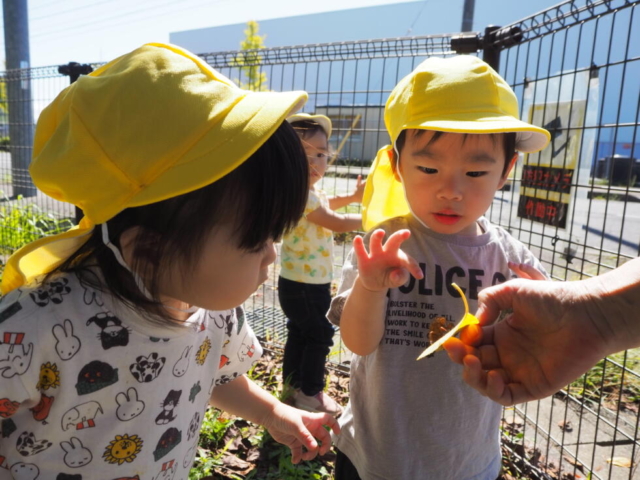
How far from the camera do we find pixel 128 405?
1.13 metres

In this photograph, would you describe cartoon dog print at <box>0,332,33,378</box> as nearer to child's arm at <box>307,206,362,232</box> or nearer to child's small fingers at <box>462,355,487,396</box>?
child's small fingers at <box>462,355,487,396</box>

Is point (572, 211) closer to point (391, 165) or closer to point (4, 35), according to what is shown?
point (391, 165)

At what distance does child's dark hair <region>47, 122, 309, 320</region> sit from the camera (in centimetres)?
103

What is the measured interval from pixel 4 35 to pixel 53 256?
859cm

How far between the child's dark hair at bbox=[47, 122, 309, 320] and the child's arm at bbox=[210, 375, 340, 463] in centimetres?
46

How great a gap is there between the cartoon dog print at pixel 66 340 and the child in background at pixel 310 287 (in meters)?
1.87

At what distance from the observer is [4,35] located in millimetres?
7703

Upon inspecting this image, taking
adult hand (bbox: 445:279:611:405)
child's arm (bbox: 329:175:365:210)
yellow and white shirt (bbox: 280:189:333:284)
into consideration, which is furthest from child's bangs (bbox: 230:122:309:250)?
child's arm (bbox: 329:175:365:210)

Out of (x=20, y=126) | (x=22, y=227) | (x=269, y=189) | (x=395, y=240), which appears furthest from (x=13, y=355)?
(x=20, y=126)

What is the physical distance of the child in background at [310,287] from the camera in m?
2.85

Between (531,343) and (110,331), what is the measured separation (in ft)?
3.50

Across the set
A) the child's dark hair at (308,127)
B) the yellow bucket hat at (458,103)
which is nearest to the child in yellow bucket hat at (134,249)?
the yellow bucket hat at (458,103)

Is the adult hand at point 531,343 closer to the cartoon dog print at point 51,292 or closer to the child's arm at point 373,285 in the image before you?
the child's arm at point 373,285

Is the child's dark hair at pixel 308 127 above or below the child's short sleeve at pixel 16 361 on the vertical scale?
above
